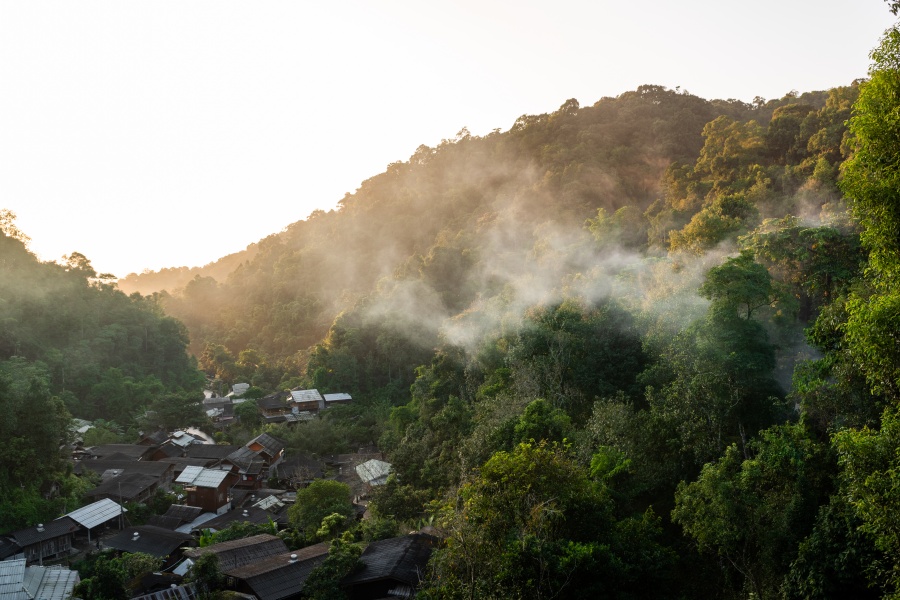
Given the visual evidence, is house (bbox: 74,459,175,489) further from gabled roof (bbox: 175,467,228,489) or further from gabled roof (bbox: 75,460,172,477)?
gabled roof (bbox: 175,467,228,489)

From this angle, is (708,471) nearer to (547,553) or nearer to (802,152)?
(547,553)

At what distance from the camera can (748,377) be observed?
12.2 m

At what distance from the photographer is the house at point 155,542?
17.4 metres

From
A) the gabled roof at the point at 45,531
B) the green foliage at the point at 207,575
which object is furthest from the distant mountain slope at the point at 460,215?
the gabled roof at the point at 45,531

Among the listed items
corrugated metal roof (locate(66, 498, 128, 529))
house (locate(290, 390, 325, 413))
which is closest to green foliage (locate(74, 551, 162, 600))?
corrugated metal roof (locate(66, 498, 128, 529))

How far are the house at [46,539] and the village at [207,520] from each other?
32mm

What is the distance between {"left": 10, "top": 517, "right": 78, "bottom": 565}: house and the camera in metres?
18.0

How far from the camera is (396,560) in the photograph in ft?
43.8

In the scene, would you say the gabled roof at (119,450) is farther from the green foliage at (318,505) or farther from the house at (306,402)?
the green foliage at (318,505)

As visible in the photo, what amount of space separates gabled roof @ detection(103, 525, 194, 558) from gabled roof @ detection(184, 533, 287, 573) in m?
1.81

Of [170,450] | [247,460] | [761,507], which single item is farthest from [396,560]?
[170,450]

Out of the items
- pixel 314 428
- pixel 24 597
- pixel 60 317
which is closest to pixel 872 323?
pixel 24 597

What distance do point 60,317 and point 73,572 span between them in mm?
27548

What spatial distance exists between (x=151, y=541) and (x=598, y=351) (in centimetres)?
1473
